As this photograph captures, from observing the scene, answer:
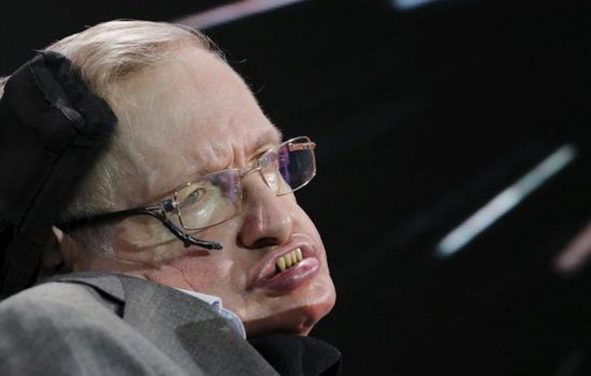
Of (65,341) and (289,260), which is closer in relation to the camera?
(65,341)

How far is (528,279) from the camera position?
1.98 metres

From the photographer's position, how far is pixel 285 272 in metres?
1.25

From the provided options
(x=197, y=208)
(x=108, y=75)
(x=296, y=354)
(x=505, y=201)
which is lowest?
(x=505, y=201)

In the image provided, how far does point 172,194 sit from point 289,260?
0.15m

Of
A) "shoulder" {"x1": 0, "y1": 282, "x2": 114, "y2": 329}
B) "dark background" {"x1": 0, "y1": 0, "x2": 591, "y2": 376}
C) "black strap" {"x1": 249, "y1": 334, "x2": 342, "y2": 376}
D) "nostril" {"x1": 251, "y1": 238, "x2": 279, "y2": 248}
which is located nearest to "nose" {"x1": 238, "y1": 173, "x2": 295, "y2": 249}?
"nostril" {"x1": 251, "y1": 238, "x2": 279, "y2": 248}

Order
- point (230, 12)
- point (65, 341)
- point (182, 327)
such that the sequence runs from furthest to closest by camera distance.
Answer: point (230, 12), point (182, 327), point (65, 341)

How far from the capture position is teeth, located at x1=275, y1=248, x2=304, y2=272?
1.26m

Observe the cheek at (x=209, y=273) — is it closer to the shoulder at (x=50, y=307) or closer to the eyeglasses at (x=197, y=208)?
the eyeglasses at (x=197, y=208)

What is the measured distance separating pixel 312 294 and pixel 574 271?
0.84 meters

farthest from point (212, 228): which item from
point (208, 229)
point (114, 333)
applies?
point (114, 333)

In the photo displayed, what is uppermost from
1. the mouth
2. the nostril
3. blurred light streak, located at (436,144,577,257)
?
the nostril

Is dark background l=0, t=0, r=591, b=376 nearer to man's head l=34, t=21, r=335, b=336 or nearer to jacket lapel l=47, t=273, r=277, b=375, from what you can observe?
man's head l=34, t=21, r=335, b=336

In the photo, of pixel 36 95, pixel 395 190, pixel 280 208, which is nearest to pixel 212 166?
pixel 280 208

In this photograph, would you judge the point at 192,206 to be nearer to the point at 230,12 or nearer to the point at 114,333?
the point at 114,333
